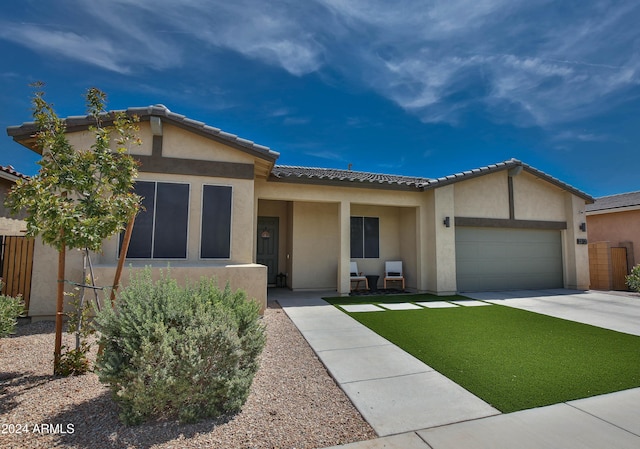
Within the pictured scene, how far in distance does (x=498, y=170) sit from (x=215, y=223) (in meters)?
10.5

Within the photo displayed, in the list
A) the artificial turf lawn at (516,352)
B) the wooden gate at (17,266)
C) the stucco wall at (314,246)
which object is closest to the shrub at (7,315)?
the wooden gate at (17,266)

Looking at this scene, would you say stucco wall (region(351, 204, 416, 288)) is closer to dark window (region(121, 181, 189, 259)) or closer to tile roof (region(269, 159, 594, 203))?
tile roof (region(269, 159, 594, 203))

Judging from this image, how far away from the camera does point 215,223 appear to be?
815cm

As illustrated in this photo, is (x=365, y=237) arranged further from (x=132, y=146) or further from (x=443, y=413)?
(x=443, y=413)

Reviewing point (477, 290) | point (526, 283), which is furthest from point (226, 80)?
point (526, 283)

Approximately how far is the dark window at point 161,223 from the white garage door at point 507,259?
31.6ft

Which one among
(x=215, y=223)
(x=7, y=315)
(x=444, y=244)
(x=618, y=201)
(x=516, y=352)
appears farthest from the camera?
(x=618, y=201)

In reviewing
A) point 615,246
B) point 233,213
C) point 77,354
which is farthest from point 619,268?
point 77,354

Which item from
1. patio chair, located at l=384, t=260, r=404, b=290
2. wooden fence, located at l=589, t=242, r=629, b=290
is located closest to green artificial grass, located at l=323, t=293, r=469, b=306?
patio chair, located at l=384, t=260, r=404, b=290

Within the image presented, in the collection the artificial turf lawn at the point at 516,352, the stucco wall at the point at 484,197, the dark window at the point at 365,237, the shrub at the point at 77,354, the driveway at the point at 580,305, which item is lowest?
the artificial turf lawn at the point at 516,352

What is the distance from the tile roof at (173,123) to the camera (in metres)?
6.62

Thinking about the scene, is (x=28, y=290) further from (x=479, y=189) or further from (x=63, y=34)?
(x=479, y=189)

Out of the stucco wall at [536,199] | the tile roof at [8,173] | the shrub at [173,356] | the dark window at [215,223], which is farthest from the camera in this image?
the stucco wall at [536,199]

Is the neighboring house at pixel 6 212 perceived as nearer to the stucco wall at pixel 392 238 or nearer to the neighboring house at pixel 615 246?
the stucco wall at pixel 392 238
